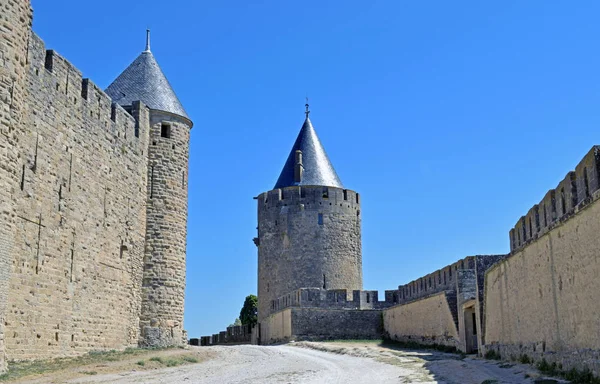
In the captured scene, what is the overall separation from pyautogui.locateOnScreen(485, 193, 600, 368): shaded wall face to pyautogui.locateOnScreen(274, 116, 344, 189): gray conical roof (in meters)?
20.2

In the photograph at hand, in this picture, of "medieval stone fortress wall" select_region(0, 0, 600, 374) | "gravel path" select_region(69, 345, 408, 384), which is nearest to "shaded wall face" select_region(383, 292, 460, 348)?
"medieval stone fortress wall" select_region(0, 0, 600, 374)

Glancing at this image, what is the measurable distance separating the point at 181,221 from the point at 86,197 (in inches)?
176

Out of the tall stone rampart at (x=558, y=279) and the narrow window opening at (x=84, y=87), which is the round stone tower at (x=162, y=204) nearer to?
the narrow window opening at (x=84, y=87)

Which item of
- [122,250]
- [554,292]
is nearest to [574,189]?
[554,292]

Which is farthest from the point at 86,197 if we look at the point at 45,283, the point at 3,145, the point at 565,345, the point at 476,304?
the point at 565,345

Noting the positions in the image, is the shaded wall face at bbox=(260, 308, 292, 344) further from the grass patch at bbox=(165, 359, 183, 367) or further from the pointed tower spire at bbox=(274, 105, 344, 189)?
the grass patch at bbox=(165, 359, 183, 367)

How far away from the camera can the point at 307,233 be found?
32.4 metres

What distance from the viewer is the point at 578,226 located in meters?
8.38

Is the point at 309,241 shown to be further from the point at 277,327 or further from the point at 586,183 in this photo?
the point at 586,183

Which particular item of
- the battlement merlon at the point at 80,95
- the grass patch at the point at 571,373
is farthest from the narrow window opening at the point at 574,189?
the battlement merlon at the point at 80,95

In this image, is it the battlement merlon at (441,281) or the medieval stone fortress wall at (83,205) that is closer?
the medieval stone fortress wall at (83,205)

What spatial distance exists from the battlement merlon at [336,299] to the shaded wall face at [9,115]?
16701 mm

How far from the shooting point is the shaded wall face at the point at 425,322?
18.5 meters

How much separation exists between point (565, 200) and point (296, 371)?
5554mm
